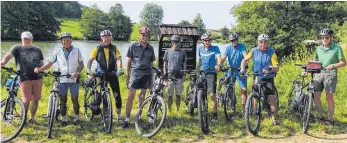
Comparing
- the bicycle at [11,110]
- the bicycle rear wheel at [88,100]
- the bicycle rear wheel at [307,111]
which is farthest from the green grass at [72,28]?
the bicycle rear wheel at [307,111]

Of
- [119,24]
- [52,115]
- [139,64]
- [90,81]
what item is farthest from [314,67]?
[119,24]

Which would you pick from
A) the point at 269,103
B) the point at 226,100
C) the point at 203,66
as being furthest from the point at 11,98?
the point at 269,103

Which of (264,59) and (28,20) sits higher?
(28,20)

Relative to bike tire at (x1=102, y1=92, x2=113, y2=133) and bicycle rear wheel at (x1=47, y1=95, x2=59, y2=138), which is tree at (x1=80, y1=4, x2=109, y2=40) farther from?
bicycle rear wheel at (x1=47, y1=95, x2=59, y2=138)

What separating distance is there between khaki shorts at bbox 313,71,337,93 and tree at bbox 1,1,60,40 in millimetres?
46800

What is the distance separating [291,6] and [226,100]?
28.7 meters

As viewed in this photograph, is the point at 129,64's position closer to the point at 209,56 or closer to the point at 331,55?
the point at 209,56

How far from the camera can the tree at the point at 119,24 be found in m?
63.7

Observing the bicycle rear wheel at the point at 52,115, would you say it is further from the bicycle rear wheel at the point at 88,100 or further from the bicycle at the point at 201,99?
the bicycle at the point at 201,99

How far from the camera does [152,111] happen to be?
5.91m

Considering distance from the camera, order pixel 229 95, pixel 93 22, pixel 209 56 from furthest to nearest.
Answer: pixel 93 22 → pixel 229 95 → pixel 209 56

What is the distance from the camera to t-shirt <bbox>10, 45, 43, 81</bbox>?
6.11m

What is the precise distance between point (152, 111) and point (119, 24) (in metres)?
65.8

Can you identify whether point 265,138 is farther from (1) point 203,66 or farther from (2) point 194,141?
(1) point 203,66
